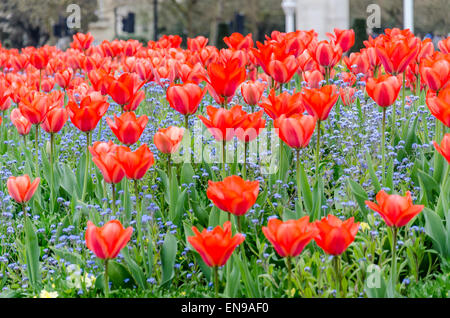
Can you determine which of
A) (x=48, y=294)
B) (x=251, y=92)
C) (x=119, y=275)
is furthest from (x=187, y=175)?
(x=48, y=294)

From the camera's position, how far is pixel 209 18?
151ft

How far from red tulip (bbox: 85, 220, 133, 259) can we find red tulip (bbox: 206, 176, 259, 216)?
1.12 ft

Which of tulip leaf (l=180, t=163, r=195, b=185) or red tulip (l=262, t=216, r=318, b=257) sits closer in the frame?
red tulip (l=262, t=216, r=318, b=257)

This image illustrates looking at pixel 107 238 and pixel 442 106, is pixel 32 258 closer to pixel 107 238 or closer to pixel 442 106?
pixel 107 238

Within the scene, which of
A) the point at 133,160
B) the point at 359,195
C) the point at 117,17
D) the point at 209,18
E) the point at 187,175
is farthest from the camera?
the point at 117,17

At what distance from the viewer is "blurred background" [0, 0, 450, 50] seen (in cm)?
2284

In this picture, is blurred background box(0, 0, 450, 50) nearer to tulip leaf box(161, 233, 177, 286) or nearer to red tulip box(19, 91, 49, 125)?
red tulip box(19, 91, 49, 125)

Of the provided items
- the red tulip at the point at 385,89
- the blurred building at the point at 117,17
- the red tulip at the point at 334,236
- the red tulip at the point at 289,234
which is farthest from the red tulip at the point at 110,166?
the blurred building at the point at 117,17

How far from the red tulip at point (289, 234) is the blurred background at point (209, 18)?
13.8 m

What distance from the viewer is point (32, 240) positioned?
9.52 ft

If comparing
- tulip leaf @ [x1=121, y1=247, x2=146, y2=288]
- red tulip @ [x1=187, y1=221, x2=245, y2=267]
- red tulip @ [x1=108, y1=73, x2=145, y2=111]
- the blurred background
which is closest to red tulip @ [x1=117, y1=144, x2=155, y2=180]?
tulip leaf @ [x1=121, y1=247, x2=146, y2=288]

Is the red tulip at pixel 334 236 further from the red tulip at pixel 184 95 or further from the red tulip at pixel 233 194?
the red tulip at pixel 184 95

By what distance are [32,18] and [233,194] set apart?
1478 inches
